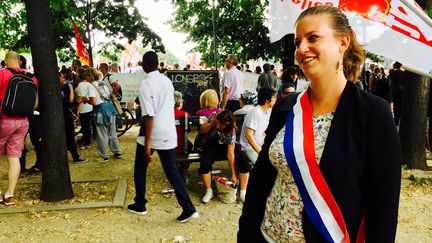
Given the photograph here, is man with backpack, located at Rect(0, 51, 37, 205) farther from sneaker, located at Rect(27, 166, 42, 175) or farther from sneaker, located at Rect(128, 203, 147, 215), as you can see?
sneaker, located at Rect(128, 203, 147, 215)

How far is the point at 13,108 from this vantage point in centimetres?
491

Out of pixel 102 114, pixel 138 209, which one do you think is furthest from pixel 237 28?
pixel 138 209

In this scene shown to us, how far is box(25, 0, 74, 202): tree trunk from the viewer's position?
4941mm

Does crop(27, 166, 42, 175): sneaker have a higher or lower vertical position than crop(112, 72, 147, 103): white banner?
lower

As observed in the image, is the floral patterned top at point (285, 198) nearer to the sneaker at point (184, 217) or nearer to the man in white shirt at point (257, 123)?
the sneaker at point (184, 217)

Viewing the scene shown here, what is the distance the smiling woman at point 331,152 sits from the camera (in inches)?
55.7

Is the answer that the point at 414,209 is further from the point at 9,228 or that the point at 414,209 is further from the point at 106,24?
the point at 106,24

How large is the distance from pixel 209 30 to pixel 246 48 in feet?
6.14

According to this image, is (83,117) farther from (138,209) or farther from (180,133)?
(138,209)

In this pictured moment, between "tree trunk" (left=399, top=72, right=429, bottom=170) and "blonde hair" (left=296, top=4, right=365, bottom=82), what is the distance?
18.1 ft

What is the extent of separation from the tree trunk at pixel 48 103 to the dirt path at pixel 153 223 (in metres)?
0.50

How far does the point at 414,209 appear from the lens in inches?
196

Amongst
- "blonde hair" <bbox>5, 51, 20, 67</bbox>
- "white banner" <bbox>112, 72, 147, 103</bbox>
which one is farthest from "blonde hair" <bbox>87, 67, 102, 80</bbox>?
"white banner" <bbox>112, 72, 147, 103</bbox>

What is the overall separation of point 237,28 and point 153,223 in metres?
11.7
